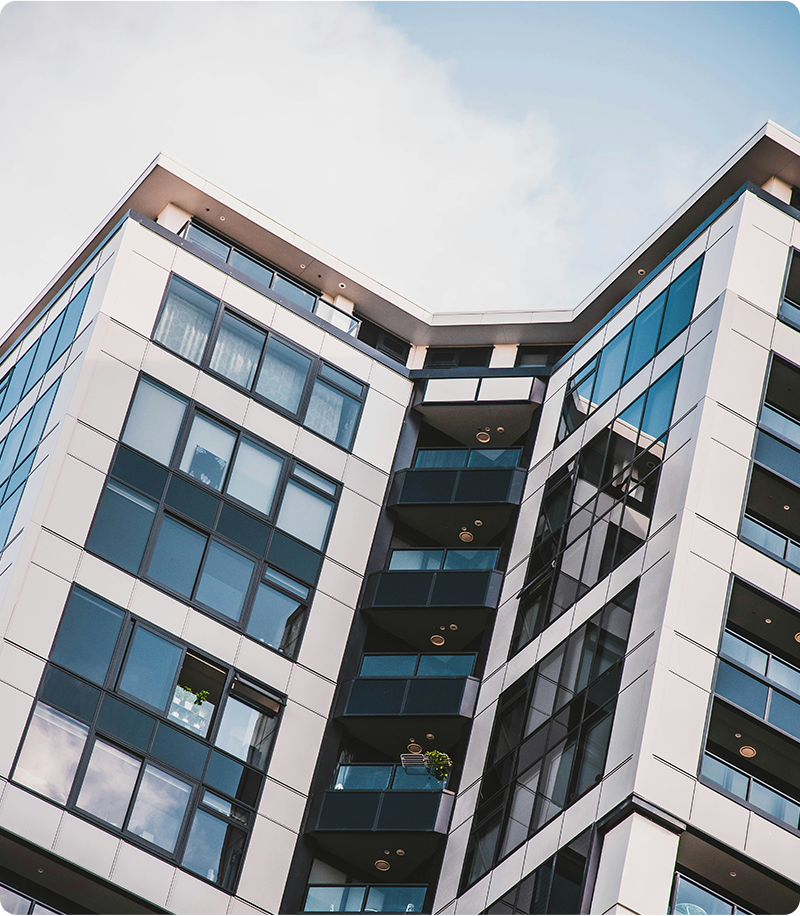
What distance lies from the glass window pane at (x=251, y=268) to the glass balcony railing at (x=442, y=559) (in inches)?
350

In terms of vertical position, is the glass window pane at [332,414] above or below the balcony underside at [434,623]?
above

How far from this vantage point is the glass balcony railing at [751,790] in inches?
1027

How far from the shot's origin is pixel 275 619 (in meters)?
34.4

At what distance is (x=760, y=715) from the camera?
2697 centimetres

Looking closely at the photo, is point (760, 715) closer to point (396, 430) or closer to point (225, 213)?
point (396, 430)

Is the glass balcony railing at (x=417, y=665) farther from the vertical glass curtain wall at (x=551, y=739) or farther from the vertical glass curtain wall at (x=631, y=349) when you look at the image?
the vertical glass curtain wall at (x=631, y=349)

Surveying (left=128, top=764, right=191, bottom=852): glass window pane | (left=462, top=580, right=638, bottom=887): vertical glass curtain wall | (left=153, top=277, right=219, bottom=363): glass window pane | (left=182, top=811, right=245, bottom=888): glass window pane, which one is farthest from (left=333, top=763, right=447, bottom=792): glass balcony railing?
(left=153, top=277, right=219, bottom=363): glass window pane

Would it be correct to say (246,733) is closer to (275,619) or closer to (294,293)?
(275,619)

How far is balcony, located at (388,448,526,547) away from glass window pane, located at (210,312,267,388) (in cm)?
501

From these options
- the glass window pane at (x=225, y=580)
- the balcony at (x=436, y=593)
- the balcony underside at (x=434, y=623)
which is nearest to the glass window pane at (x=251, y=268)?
the balcony at (x=436, y=593)

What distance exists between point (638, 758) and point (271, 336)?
17.0m

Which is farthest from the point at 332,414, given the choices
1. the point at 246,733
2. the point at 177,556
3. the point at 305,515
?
the point at 246,733

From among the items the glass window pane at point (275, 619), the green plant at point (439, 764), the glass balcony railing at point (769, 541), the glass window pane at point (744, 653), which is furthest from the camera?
the glass window pane at point (275, 619)

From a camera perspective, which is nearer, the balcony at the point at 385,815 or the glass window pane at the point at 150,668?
the glass window pane at the point at 150,668
